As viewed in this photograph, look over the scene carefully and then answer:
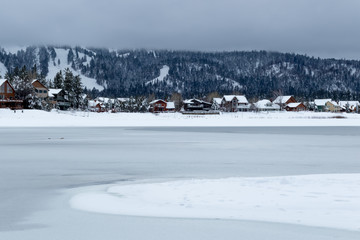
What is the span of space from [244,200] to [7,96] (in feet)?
332

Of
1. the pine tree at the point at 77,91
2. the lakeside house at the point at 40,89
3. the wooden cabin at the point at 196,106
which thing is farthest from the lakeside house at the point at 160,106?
the lakeside house at the point at 40,89

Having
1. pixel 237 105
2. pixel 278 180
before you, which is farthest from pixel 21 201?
pixel 237 105

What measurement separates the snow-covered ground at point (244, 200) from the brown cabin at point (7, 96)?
300 ft

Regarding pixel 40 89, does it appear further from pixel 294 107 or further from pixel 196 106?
pixel 294 107

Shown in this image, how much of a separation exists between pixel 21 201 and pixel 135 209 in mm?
3074

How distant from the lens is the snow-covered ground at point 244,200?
904cm

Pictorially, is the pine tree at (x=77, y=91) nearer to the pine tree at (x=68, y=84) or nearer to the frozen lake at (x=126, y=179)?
the pine tree at (x=68, y=84)

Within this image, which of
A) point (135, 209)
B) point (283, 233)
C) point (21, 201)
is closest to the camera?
point (283, 233)

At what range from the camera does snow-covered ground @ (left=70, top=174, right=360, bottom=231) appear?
9039 millimetres

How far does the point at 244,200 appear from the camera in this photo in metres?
10.6

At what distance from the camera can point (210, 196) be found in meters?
11.0

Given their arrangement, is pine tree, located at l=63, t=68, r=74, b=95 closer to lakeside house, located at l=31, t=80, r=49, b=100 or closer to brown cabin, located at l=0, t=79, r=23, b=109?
lakeside house, located at l=31, t=80, r=49, b=100

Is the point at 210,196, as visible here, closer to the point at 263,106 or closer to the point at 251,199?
the point at 251,199

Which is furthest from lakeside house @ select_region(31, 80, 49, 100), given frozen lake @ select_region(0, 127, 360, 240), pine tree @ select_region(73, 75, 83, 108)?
frozen lake @ select_region(0, 127, 360, 240)
